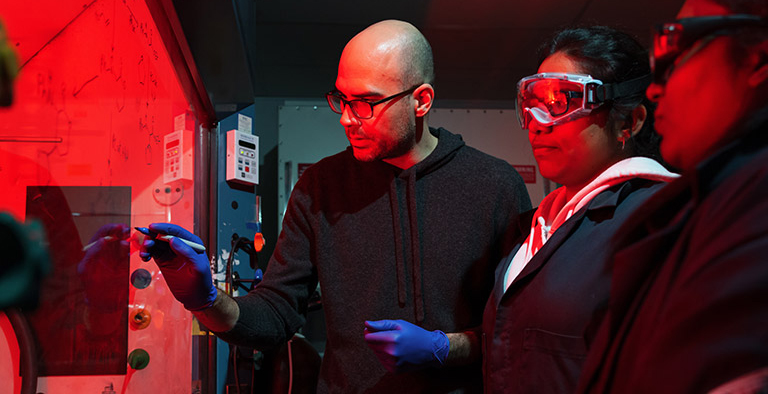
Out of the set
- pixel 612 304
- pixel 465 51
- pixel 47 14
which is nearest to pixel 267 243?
pixel 465 51

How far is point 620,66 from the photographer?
4.10 feet

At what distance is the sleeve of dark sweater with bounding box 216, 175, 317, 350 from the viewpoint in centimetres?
153

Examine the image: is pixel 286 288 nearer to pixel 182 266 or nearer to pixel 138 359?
pixel 182 266

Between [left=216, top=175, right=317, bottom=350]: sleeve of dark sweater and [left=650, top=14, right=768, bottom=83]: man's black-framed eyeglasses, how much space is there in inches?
45.2

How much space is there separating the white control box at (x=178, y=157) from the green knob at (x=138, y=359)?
60 cm

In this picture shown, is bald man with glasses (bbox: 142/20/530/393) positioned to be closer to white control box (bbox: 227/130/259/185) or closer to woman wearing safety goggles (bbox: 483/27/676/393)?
woman wearing safety goggles (bbox: 483/27/676/393)

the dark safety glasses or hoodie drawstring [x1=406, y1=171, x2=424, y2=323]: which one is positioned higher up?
the dark safety glasses

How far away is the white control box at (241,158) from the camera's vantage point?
2.60 metres

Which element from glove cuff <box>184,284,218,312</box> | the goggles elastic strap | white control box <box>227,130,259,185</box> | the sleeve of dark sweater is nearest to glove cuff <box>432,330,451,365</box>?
the sleeve of dark sweater

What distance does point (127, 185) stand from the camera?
5.20 ft

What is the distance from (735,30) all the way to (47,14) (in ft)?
3.37

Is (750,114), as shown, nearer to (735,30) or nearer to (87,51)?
(735,30)

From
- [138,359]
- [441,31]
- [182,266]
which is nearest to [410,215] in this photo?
[182,266]

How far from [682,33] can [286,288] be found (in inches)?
49.4
